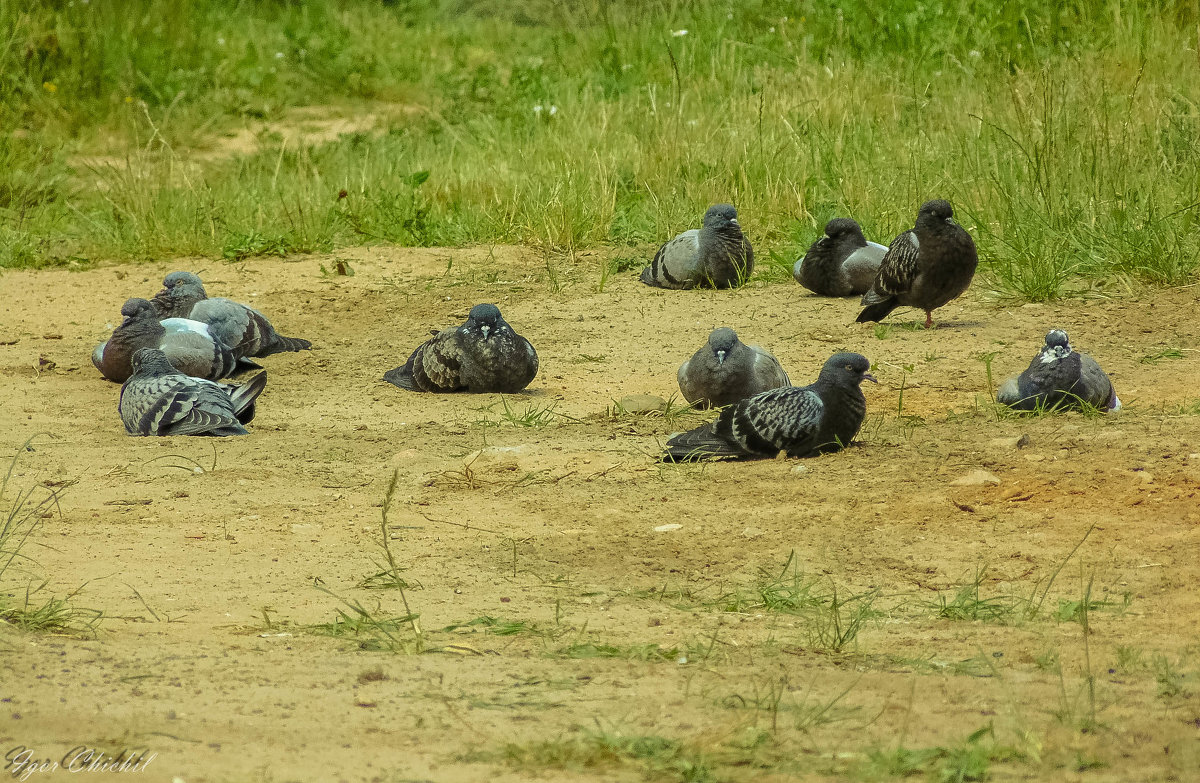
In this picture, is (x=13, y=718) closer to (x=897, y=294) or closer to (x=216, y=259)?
(x=897, y=294)

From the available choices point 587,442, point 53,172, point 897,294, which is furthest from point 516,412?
point 53,172

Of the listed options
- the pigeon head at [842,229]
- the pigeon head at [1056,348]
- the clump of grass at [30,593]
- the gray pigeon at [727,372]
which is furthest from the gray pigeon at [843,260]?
the clump of grass at [30,593]

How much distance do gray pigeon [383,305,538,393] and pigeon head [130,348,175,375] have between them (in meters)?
1.21

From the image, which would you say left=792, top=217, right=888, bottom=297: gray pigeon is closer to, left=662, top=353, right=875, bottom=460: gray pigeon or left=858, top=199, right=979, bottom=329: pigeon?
left=858, top=199, right=979, bottom=329: pigeon

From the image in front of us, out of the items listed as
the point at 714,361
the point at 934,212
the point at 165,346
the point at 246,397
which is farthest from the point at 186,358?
the point at 934,212

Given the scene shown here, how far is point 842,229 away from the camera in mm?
8133

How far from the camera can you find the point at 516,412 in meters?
6.34

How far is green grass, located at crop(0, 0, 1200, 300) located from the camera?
28.2ft

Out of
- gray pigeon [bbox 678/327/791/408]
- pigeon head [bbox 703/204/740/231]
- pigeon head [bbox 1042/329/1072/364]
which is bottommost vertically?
gray pigeon [bbox 678/327/791/408]

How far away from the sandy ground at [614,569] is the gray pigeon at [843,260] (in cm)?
50

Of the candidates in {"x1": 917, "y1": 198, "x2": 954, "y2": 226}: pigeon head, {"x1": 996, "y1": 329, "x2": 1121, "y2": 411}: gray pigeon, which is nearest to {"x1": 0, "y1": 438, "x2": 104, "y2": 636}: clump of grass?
{"x1": 996, "y1": 329, "x2": 1121, "y2": 411}: gray pigeon

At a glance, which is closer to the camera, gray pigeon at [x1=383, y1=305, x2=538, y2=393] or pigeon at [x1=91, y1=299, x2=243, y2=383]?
gray pigeon at [x1=383, y1=305, x2=538, y2=393]

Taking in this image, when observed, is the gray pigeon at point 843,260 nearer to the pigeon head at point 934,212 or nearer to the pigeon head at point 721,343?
the pigeon head at point 934,212

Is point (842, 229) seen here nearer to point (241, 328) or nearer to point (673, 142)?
point (673, 142)
